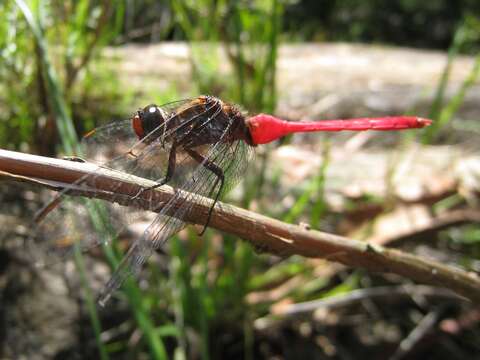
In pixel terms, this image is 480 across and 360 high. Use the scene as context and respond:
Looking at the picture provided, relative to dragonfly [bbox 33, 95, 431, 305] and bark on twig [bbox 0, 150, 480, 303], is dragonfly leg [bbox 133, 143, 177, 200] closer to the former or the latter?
dragonfly [bbox 33, 95, 431, 305]

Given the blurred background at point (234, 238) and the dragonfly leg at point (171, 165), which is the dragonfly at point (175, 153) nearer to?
the dragonfly leg at point (171, 165)

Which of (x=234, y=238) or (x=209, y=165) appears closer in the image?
(x=209, y=165)

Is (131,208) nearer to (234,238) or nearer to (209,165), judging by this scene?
(209,165)

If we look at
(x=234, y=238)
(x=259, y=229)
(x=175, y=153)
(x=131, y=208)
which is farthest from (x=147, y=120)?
(x=234, y=238)

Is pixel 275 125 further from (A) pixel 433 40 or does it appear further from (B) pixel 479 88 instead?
Answer: (A) pixel 433 40

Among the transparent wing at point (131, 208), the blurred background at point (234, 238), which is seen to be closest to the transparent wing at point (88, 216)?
the transparent wing at point (131, 208)

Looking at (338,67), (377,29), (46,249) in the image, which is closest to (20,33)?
(46,249)
